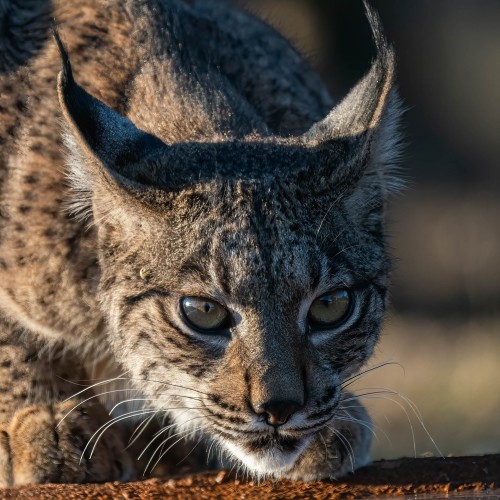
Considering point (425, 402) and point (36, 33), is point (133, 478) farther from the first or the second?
point (425, 402)

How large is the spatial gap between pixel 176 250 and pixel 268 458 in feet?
3.10

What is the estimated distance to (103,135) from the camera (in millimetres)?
5082

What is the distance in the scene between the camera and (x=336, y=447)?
5469 mm

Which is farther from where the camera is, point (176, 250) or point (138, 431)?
point (138, 431)

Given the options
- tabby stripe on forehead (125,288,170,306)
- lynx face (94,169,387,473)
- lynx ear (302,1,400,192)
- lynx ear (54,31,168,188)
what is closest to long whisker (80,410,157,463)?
lynx face (94,169,387,473)

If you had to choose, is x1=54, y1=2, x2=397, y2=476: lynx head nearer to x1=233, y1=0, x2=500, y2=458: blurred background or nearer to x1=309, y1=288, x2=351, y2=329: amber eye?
x1=309, y1=288, x2=351, y2=329: amber eye

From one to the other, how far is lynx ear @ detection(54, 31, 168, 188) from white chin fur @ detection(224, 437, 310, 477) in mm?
1224

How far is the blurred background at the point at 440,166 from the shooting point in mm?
13000

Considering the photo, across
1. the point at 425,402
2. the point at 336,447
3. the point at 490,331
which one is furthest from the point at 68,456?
the point at 490,331

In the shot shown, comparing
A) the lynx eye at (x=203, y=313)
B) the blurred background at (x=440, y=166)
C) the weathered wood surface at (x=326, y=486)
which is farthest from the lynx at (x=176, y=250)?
the blurred background at (x=440, y=166)

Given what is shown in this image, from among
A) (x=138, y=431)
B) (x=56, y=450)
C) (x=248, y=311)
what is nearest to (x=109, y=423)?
(x=56, y=450)

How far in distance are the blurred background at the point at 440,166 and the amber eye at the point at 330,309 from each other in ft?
23.7

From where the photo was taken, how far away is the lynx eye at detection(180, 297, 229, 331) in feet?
15.9

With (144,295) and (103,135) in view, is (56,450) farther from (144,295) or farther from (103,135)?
(103,135)
